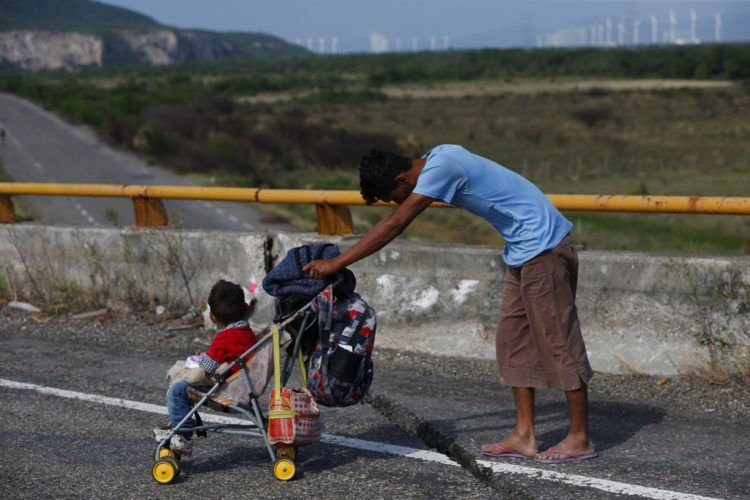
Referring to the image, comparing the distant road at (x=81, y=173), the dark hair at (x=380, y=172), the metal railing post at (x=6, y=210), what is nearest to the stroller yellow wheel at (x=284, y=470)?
the dark hair at (x=380, y=172)

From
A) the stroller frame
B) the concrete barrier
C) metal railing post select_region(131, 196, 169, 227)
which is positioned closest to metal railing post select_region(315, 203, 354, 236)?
the concrete barrier

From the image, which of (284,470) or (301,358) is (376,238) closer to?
(301,358)

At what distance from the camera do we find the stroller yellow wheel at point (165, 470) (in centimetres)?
555

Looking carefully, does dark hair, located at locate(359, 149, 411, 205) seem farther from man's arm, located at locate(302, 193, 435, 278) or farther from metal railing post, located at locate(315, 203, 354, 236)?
metal railing post, located at locate(315, 203, 354, 236)

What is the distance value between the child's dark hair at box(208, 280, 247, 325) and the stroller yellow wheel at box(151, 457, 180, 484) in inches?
27.9

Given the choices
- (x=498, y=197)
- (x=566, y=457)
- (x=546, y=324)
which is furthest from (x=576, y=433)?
(x=498, y=197)

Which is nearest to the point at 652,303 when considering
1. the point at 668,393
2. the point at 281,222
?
the point at 668,393

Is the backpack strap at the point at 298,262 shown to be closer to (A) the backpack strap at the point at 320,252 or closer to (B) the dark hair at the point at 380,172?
(A) the backpack strap at the point at 320,252

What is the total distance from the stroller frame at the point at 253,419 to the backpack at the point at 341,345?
0.31 feet

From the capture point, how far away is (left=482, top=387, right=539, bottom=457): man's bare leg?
19.1 ft

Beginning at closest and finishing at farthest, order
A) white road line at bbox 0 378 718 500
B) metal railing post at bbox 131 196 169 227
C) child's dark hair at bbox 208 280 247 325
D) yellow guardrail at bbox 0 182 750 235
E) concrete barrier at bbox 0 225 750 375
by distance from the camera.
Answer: white road line at bbox 0 378 718 500 → child's dark hair at bbox 208 280 247 325 → yellow guardrail at bbox 0 182 750 235 → concrete barrier at bbox 0 225 750 375 → metal railing post at bbox 131 196 169 227

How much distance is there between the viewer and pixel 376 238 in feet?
18.0

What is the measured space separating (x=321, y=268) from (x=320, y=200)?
132 inches

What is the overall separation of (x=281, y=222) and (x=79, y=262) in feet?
88.7
